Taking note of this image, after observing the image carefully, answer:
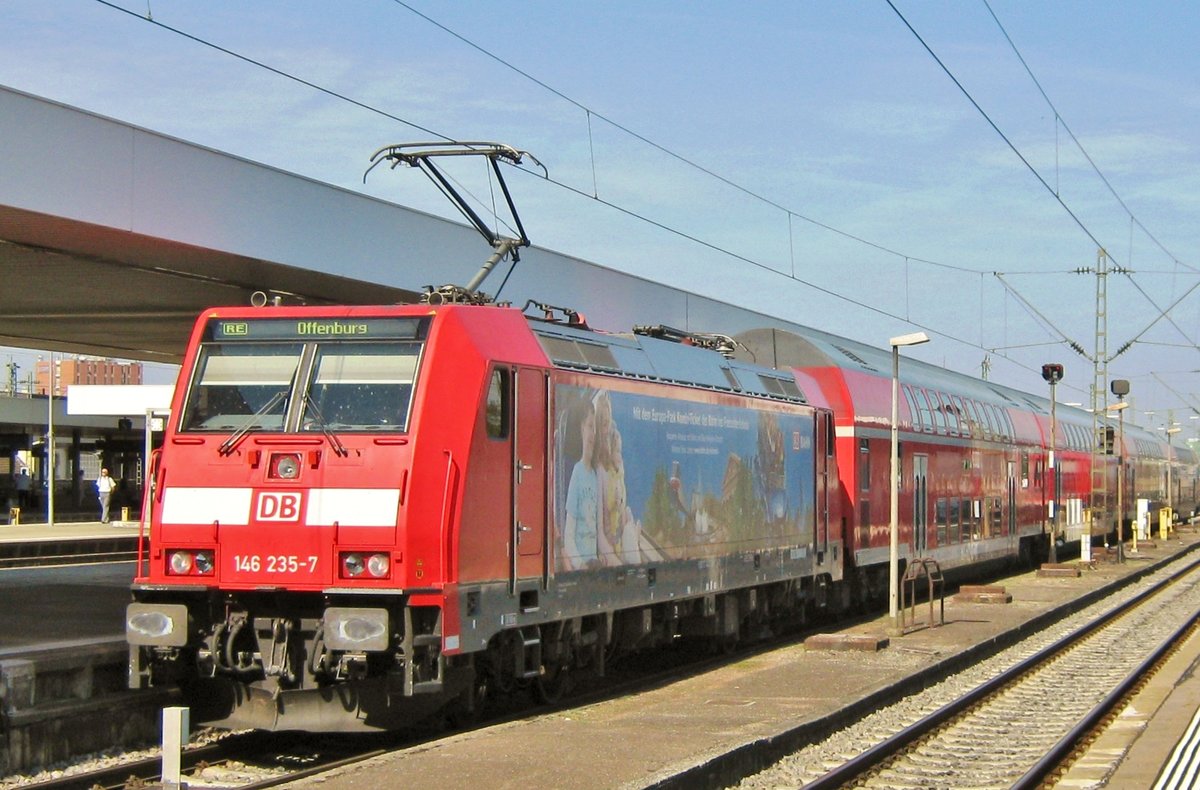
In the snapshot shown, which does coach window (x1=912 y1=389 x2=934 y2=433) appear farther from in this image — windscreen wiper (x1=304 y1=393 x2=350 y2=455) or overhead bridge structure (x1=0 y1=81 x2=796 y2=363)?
windscreen wiper (x1=304 y1=393 x2=350 y2=455)

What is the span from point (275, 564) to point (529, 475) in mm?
2261

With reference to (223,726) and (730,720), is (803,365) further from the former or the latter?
(223,726)

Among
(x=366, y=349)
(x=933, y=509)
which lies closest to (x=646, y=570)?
(x=366, y=349)

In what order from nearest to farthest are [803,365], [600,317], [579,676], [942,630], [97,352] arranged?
[579,676] → [942,630] → [803,365] → [600,317] → [97,352]

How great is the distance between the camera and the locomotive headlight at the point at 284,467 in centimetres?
1038

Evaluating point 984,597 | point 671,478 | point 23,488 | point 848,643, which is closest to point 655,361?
point 671,478

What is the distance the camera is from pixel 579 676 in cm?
1352

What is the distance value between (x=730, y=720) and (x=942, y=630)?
780 cm

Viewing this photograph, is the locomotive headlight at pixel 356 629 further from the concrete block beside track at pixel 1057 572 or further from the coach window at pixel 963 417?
the concrete block beside track at pixel 1057 572

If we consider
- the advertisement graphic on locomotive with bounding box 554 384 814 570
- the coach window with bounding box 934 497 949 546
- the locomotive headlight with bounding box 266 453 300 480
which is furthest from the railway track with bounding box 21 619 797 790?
the coach window with bounding box 934 497 949 546

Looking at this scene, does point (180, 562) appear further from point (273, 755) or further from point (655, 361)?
point (655, 361)

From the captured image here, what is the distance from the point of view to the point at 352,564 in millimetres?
10039

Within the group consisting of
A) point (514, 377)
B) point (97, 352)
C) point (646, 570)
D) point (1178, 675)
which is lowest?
point (1178, 675)

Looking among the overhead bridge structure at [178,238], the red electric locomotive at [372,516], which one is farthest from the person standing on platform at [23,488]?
the red electric locomotive at [372,516]
